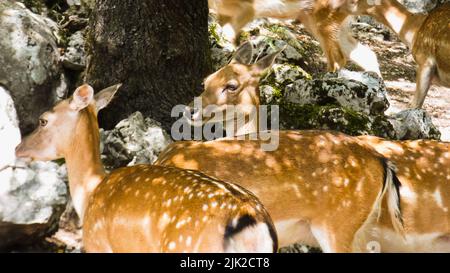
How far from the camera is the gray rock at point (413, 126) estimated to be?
22.8 ft

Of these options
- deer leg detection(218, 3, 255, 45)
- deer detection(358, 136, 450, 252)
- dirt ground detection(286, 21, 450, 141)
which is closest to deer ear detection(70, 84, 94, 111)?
deer detection(358, 136, 450, 252)

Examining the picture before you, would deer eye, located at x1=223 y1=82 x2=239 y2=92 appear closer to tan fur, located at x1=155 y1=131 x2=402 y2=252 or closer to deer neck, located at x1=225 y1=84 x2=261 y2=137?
deer neck, located at x1=225 y1=84 x2=261 y2=137

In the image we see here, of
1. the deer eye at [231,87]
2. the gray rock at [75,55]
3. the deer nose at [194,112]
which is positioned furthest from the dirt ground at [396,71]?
the deer nose at [194,112]

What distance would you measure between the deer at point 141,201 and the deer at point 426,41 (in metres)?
4.87

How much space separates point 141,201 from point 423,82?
551cm

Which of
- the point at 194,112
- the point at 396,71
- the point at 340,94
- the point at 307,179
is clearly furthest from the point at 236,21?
the point at 307,179

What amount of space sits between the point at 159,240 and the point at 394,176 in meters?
1.75

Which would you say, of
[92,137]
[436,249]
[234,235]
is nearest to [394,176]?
[436,249]

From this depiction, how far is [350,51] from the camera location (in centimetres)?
934

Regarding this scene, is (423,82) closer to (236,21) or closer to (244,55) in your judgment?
(236,21)

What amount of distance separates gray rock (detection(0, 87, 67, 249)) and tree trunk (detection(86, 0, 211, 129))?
92 centimetres

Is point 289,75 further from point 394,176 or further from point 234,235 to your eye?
point 234,235

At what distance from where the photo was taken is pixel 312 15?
29.5 ft

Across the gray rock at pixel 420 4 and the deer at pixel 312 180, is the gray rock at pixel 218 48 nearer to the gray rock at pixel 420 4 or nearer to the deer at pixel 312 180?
the deer at pixel 312 180
